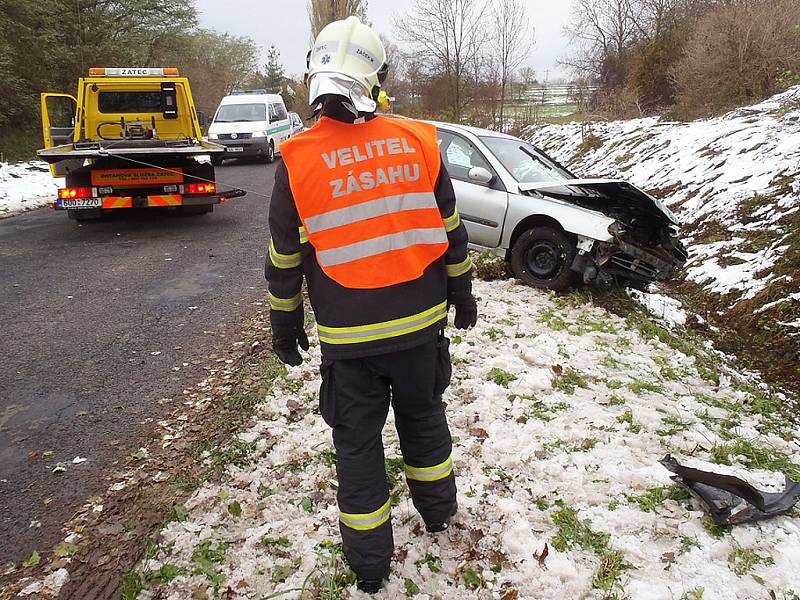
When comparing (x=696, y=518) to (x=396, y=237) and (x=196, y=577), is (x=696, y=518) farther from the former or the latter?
(x=196, y=577)

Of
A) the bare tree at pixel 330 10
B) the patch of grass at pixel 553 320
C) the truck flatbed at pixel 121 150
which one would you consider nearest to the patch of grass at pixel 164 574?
the patch of grass at pixel 553 320

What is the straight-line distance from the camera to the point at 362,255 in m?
2.15

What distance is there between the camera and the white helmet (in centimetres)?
210

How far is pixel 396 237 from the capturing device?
2.19 m

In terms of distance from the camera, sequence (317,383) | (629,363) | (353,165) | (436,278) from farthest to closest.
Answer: (629,363)
(317,383)
(436,278)
(353,165)

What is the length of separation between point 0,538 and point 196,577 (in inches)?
39.3

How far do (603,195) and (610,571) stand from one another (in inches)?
167

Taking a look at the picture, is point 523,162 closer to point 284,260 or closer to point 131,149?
point 284,260

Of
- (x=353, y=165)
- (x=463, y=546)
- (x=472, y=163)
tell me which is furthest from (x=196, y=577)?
(x=472, y=163)

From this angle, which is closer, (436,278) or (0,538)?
(436,278)

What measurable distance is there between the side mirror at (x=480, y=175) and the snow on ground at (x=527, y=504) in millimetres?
2550

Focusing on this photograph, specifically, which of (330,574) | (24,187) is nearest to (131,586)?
(330,574)

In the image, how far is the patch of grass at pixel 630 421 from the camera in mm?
3459

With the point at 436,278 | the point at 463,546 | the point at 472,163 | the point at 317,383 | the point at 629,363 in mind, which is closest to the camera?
the point at 436,278
